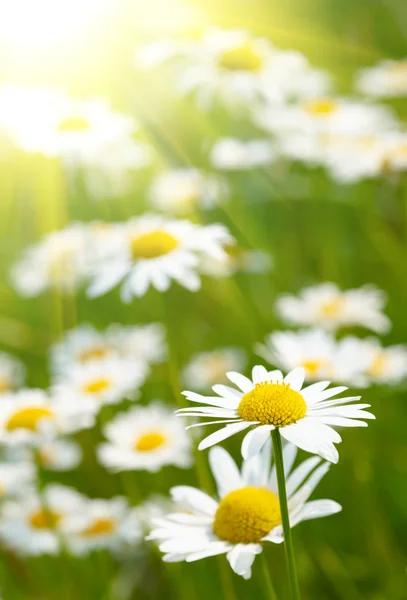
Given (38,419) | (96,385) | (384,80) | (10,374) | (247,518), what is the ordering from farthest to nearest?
(384,80) < (10,374) < (96,385) < (38,419) < (247,518)

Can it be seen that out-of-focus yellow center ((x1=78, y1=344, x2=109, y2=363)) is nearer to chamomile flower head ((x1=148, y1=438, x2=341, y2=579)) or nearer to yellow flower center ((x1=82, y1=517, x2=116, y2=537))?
yellow flower center ((x1=82, y1=517, x2=116, y2=537))

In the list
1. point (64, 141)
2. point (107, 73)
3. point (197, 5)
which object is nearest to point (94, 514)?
point (64, 141)

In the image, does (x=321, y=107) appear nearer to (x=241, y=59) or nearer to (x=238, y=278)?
(x=241, y=59)

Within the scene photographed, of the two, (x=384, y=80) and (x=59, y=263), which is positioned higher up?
(x=384, y=80)

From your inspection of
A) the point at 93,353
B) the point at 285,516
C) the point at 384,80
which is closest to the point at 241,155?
the point at 384,80

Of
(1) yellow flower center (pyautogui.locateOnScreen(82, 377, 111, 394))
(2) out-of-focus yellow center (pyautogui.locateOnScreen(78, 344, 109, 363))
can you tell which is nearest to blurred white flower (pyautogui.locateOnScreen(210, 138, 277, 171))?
(2) out-of-focus yellow center (pyautogui.locateOnScreen(78, 344, 109, 363))

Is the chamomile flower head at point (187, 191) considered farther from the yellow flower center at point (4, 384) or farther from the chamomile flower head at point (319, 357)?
the chamomile flower head at point (319, 357)
